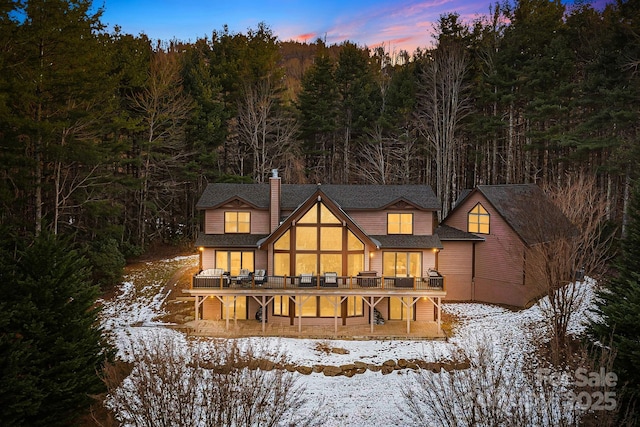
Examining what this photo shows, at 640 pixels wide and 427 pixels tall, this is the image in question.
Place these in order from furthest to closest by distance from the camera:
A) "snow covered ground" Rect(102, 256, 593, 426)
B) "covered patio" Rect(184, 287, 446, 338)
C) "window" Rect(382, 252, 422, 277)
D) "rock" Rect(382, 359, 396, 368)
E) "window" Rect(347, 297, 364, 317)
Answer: "window" Rect(382, 252, 422, 277) < "window" Rect(347, 297, 364, 317) < "covered patio" Rect(184, 287, 446, 338) < "rock" Rect(382, 359, 396, 368) < "snow covered ground" Rect(102, 256, 593, 426)

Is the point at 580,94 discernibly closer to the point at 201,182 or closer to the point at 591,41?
the point at 591,41

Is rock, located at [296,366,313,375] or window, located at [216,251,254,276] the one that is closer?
rock, located at [296,366,313,375]

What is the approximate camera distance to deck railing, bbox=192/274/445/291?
1998 cm

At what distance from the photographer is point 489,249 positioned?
23734mm

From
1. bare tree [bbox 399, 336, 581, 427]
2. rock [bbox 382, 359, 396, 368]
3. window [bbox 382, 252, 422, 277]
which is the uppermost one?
window [bbox 382, 252, 422, 277]

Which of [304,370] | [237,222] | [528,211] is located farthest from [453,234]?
[304,370]

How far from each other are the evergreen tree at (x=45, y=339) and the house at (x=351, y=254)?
8.44 metres

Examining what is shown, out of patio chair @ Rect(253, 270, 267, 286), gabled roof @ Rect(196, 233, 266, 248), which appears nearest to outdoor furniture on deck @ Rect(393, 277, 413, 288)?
patio chair @ Rect(253, 270, 267, 286)

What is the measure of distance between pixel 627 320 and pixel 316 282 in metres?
12.7

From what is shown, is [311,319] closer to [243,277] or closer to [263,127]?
[243,277]

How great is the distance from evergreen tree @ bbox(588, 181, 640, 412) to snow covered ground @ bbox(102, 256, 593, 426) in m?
2.72

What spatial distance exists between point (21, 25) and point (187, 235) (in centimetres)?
2034

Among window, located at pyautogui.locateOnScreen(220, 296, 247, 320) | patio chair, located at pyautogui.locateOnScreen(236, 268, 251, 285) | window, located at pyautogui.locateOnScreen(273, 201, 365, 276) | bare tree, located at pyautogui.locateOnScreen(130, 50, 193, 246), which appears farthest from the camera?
bare tree, located at pyautogui.locateOnScreen(130, 50, 193, 246)

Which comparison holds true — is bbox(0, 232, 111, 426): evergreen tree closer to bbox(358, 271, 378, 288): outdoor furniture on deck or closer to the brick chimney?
the brick chimney
